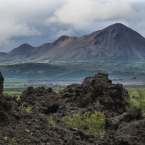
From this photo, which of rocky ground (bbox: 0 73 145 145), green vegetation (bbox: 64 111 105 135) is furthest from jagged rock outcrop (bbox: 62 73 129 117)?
green vegetation (bbox: 64 111 105 135)

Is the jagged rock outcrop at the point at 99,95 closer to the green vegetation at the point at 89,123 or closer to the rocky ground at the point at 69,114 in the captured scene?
the rocky ground at the point at 69,114

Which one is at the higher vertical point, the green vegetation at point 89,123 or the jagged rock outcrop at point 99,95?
the jagged rock outcrop at point 99,95

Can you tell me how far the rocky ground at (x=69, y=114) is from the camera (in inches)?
1372

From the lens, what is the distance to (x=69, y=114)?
74438 mm

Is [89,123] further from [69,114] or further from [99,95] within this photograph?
[99,95]

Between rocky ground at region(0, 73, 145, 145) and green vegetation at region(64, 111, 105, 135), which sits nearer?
rocky ground at region(0, 73, 145, 145)

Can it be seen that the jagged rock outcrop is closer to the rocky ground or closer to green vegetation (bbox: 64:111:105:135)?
the rocky ground

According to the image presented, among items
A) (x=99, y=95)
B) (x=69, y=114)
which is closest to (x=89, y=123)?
(x=69, y=114)

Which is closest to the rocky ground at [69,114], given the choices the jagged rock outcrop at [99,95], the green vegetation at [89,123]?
the jagged rock outcrop at [99,95]

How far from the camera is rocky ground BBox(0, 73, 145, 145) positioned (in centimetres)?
3486

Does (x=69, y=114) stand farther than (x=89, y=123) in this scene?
Yes

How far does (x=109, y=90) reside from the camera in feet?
277

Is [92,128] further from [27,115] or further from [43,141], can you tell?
[43,141]

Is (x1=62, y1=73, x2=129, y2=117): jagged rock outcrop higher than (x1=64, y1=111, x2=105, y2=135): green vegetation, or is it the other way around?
(x1=62, y1=73, x2=129, y2=117): jagged rock outcrop
